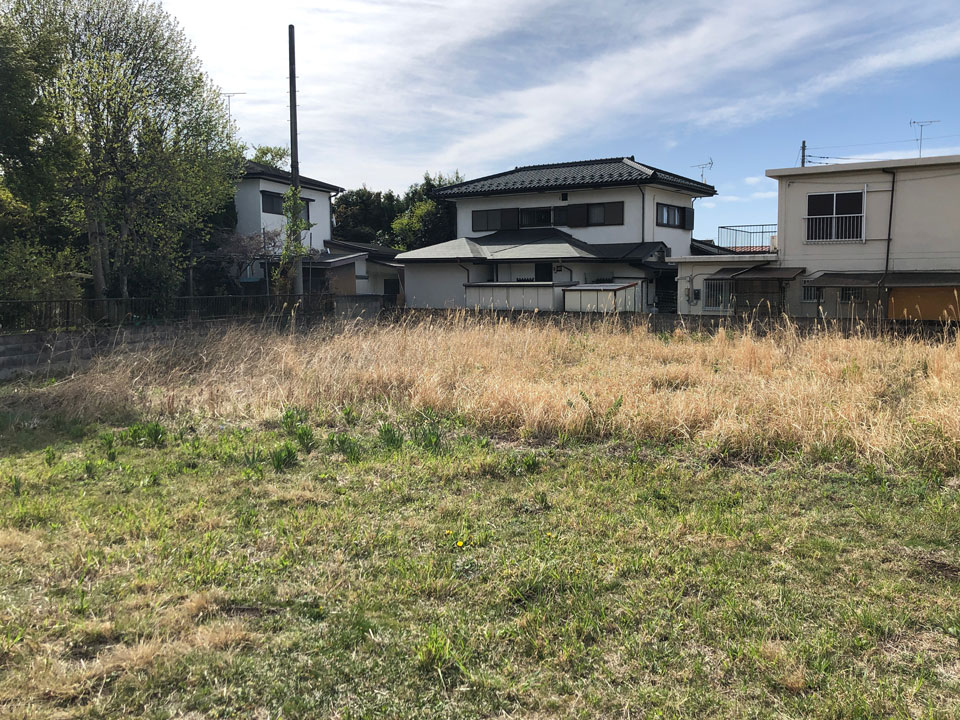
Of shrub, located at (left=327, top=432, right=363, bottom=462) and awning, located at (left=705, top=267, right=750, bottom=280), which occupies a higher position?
awning, located at (left=705, top=267, right=750, bottom=280)

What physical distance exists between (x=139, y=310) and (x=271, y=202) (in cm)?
1358

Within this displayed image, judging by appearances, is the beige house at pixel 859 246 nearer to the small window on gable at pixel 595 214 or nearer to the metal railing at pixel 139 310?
the small window on gable at pixel 595 214

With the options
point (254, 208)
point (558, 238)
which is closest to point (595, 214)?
point (558, 238)

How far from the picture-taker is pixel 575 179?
2717 cm

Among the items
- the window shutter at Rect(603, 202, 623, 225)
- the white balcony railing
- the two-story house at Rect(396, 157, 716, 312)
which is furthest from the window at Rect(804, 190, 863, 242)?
the window shutter at Rect(603, 202, 623, 225)

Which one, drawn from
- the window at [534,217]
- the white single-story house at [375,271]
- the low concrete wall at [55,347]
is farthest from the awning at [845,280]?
the low concrete wall at [55,347]

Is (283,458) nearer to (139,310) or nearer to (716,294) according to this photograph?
(139,310)

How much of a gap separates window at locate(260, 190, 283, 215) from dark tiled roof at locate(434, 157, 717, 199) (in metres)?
6.56

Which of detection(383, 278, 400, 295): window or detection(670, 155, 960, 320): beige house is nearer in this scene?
detection(670, 155, 960, 320): beige house

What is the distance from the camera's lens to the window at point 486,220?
29016mm

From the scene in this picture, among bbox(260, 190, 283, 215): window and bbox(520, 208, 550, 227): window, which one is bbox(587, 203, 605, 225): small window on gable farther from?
bbox(260, 190, 283, 215): window

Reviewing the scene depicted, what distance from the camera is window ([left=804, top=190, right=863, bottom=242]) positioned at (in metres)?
19.9

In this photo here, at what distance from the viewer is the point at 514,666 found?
287 cm

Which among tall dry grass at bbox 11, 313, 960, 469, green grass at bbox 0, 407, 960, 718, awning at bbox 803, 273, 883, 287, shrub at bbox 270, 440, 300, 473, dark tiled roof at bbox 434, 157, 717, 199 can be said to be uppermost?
dark tiled roof at bbox 434, 157, 717, 199
